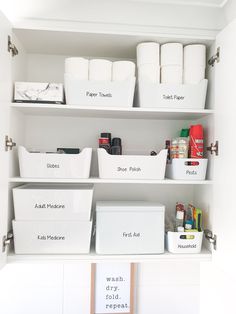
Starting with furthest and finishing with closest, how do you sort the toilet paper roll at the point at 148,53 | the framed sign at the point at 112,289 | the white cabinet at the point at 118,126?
the framed sign at the point at 112,289
the toilet paper roll at the point at 148,53
the white cabinet at the point at 118,126

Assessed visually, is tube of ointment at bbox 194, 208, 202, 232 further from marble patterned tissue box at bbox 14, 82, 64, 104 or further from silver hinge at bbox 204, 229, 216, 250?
marble patterned tissue box at bbox 14, 82, 64, 104

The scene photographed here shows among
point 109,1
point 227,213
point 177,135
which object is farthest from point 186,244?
point 109,1

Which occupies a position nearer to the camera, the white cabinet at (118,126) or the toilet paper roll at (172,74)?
the white cabinet at (118,126)

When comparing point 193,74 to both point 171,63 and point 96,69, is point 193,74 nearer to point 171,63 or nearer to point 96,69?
point 171,63

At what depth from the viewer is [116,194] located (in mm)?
1226

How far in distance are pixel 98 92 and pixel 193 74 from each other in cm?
37

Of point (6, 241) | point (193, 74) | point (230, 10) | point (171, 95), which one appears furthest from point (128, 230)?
point (230, 10)

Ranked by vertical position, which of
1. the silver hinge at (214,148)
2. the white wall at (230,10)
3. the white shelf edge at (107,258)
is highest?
the white wall at (230,10)

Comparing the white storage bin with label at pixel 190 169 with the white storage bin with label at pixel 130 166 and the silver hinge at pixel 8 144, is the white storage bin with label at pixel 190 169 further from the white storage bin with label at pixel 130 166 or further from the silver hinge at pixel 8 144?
the silver hinge at pixel 8 144

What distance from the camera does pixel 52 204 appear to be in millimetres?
1003

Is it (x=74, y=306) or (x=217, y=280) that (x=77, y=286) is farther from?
(x=217, y=280)

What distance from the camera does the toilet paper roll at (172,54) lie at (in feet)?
3.37

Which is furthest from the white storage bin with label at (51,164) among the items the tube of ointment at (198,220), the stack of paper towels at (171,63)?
the tube of ointment at (198,220)

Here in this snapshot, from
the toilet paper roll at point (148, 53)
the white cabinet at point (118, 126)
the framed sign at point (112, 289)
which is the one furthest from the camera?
the framed sign at point (112, 289)
